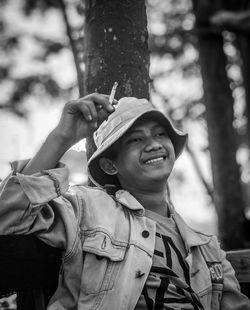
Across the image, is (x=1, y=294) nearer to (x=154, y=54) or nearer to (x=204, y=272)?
(x=204, y=272)

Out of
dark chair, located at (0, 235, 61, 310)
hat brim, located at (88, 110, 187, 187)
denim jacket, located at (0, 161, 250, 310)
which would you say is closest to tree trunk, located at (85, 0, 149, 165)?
hat brim, located at (88, 110, 187, 187)

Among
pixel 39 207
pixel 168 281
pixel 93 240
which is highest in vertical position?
pixel 39 207

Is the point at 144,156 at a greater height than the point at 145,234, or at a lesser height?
greater

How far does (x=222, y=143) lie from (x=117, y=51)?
182 inches

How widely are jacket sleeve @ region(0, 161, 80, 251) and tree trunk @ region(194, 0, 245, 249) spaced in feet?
17.5

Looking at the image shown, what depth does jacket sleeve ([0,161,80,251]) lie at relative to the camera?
1.58 metres

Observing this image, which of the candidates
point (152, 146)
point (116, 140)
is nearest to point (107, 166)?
point (116, 140)

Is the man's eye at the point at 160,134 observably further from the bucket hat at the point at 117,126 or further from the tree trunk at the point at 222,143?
the tree trunk at the point at 222,143

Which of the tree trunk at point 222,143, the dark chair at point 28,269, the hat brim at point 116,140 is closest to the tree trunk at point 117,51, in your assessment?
the hat brim at point 116,140

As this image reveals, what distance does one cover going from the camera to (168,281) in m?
1.98

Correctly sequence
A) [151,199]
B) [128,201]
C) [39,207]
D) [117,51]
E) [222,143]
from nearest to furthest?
[39,207] → [128,201] → [151,199] → [117,51] → [222,143]

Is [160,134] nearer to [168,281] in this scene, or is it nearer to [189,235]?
[189,235]

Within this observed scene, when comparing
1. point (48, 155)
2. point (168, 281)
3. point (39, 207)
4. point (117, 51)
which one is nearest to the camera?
point (39, 207)

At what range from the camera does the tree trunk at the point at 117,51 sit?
106 inches
